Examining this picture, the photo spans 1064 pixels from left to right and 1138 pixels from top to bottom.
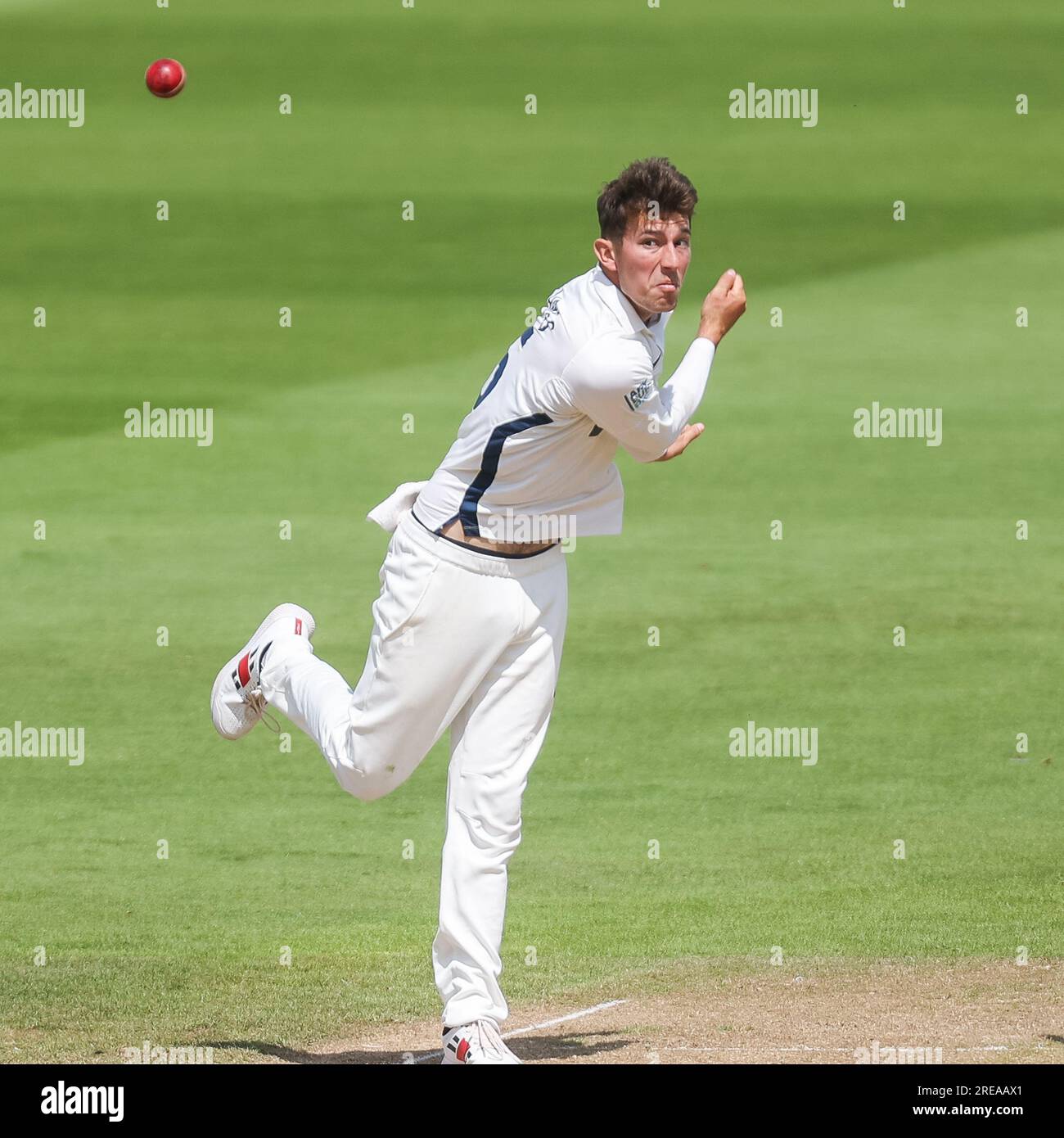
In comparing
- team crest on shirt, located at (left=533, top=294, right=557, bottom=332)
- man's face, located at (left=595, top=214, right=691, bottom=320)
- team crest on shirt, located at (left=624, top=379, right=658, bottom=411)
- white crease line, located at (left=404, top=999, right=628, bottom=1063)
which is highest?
man's face, located at (left=595, top=214, right=691, bottom=320)

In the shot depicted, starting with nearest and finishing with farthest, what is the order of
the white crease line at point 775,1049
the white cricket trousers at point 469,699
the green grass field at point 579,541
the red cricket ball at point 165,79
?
the white cricket trousers at point 469,699 < the white crease line at point 775,1049 < the green grass field at point 579,541 < the red cricket ball at point 165,79

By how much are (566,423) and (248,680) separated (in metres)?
1.74

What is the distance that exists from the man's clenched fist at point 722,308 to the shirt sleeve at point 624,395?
38 centimetres

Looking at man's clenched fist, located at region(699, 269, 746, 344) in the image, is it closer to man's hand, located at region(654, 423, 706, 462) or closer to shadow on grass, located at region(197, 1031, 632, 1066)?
man's hand, located at region(654, 423, 706, 462)

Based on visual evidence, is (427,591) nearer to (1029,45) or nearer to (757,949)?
(757,949)

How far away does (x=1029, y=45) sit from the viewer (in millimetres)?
23922

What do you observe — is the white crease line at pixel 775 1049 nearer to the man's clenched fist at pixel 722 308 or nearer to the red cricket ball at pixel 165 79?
the man's clenched fist at pixel 722 308

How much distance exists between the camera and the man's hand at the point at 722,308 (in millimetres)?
5824

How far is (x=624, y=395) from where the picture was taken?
17.6ft

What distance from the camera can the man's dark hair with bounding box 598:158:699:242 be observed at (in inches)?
215

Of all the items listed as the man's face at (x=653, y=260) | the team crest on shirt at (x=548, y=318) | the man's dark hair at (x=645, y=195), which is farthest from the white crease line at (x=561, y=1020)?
the man's dark hair at (x=645, y=195)

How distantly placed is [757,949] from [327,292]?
13.0 meters

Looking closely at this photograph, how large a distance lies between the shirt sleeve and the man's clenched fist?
38 centimetres

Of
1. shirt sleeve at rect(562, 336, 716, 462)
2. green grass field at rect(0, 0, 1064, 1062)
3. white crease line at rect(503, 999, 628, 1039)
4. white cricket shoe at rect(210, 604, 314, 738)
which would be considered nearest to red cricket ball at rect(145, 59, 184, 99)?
green grass field at rect(0, 0, 1064, 1062)
